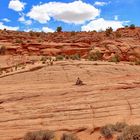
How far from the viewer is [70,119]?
18.7 meters

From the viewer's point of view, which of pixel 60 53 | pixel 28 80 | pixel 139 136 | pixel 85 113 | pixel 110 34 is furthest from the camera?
pixel 110 34

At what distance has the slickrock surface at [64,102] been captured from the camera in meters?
18.3

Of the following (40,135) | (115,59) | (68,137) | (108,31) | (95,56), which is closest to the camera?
(68,137)

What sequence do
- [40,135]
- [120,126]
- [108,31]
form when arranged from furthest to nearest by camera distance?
[108,31], [120,126], [40,135]

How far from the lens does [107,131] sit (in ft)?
58.5

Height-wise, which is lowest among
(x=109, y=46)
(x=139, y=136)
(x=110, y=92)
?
(x=139, y=136)

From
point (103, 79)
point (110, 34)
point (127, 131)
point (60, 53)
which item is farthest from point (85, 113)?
point (110, 34)

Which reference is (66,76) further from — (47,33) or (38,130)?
(47,33)

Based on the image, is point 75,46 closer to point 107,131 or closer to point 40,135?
point 107,131

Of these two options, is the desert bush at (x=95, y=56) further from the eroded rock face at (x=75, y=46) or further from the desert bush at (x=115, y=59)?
the desert bush at (x=115, y=59)

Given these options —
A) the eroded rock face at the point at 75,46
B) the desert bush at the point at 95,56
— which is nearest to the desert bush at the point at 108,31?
the eroded rock face at the point at 75,46

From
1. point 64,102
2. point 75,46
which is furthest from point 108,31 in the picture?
point 64,102

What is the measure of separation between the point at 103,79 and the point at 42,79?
3717mm

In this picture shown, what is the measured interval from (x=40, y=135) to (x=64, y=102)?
2.89 metres
